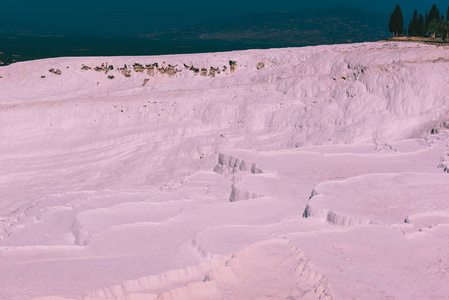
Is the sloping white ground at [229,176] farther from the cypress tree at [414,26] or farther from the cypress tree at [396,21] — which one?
the cypress tree at [414,26]

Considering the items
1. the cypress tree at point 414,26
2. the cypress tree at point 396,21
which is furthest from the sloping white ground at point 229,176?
the cypress tree at point 414,26

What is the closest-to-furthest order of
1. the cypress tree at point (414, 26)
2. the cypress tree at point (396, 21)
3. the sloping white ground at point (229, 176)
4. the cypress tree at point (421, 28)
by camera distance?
the sloping white ground at point (229, 176), the cypress tree at point (421, 28), the cypress tree at point (396, 21), the cypress tree at point (414, 26)

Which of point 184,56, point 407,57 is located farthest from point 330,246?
point 184,56

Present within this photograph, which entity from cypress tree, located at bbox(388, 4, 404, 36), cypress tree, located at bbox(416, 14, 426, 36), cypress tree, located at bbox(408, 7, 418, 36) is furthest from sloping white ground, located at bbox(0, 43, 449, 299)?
cypress tree, located at bbox(408, 7, 418, 36)

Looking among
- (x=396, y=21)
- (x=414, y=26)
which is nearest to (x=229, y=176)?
(x=396, y=21)

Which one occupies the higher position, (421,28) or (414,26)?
(414,26)

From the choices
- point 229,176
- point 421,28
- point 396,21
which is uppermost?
point 396,21

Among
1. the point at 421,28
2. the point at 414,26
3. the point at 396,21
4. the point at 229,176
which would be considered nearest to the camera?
the point at 229,176

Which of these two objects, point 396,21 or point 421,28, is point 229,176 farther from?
point 396,21

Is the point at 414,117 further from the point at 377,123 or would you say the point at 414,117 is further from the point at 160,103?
the point at 160,103

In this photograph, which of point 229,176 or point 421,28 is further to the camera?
point 421,28
